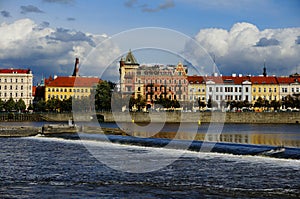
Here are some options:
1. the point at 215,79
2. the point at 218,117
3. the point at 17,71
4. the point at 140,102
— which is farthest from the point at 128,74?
the point at 17,71

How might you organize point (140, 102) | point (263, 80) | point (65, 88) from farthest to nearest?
point (65, 88), point (263, 80), point (140, 102)

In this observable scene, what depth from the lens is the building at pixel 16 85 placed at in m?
143

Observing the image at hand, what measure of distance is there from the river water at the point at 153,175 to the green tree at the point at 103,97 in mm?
78626

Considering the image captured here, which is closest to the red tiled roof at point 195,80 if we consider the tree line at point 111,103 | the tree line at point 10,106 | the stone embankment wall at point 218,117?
the tree line at point 111,103

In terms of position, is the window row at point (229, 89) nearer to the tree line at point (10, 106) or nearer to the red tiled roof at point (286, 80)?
the red tiled roof at point (286, 80)

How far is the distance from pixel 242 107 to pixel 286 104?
1063 centimetres

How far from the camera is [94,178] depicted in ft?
69.6

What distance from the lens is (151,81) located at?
11781cm

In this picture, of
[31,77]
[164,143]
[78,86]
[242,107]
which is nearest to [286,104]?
[242,107]

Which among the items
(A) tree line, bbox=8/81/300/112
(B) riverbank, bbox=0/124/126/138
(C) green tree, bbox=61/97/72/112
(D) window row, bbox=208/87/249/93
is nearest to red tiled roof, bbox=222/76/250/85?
(D) window row, bbox=208/87/249/93

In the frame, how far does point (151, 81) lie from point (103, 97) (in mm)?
12777

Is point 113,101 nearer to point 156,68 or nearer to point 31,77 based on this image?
point 156,68

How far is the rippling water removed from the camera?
1775 cm

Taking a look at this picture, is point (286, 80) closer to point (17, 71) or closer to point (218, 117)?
point (218, 117)
